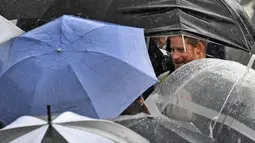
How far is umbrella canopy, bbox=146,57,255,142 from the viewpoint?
4262 mm

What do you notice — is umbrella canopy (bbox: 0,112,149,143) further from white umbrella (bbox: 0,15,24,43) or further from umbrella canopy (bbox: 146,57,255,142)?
white umbrella (bbox: 0,15,24,43)

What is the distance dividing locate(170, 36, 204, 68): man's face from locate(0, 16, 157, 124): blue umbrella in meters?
0.92

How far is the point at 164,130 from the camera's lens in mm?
4117

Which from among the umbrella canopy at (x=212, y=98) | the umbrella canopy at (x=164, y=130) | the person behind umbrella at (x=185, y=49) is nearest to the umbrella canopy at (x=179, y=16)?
the person behind umbrella at (x=185, y=49)

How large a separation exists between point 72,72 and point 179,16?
4.14ft

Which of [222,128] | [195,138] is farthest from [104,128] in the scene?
[222,128]

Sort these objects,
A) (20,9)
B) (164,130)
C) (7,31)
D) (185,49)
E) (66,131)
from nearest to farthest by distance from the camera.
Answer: (66,131) < (164,130) < (7,31) < (185,49) < (20,9)

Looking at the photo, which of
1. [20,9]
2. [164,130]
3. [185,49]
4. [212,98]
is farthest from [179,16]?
[20,9]

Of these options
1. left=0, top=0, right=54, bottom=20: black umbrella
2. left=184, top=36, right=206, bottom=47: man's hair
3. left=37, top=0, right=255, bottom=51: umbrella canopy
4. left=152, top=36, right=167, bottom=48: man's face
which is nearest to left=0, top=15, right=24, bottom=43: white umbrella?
left=37, top=0, right=255, bottom=51: umbrella canopy

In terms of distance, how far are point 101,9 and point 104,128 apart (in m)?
1.89

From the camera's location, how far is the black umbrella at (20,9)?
7000mm

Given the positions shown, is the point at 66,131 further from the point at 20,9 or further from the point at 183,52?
the point at 20,9

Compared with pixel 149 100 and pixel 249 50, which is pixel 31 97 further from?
pixel 249 50

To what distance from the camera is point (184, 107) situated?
4.58 metres
